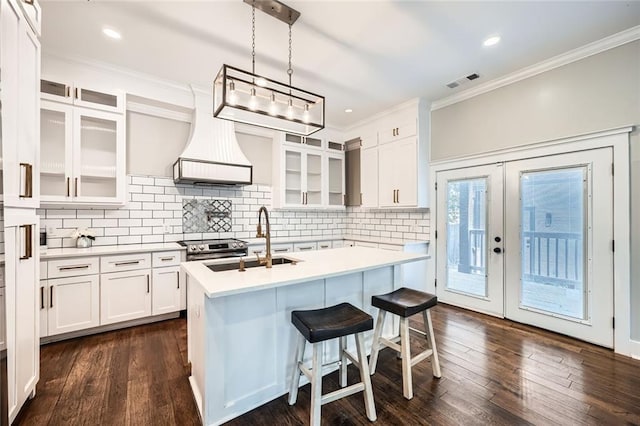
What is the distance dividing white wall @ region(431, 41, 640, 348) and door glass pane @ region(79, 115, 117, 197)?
4301 mm

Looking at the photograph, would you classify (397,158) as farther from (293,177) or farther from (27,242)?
(27,242)

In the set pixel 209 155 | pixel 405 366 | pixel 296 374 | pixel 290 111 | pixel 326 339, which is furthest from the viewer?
pixel 209 155

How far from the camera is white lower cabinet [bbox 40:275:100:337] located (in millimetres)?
2672

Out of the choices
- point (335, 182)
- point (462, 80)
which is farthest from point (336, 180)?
point (462, 80)

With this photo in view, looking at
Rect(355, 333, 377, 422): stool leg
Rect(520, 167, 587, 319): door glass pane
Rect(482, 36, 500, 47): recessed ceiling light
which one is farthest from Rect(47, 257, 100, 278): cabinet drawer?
Rect(520, 167, 587, 319): door glass pane

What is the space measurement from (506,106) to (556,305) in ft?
Answer: 7.68

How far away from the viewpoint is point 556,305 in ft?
9.91

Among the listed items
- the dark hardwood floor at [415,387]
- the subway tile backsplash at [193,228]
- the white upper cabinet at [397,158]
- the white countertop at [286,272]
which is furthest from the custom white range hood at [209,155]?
the white upper cabinet at [397,158]

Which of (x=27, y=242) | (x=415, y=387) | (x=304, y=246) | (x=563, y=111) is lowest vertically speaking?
(x=415, y=387)

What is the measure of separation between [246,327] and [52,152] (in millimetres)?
2969

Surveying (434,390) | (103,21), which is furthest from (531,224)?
(103,21)

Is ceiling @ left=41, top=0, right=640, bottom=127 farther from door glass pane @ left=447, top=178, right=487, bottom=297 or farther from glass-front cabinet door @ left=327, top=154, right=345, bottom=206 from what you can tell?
glass-front cabinet door @ left=327, top=154, right=345, bottom=206

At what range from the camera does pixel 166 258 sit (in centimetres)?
330

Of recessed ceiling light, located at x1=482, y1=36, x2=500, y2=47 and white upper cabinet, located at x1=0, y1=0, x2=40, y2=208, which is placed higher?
recessed ceiling light, located at x1=482, y1=36, x2=500, y2=47
